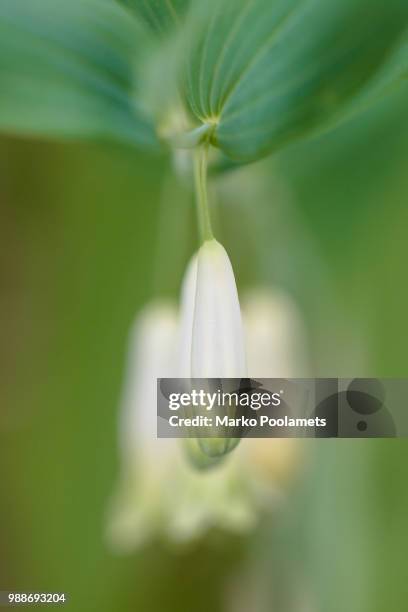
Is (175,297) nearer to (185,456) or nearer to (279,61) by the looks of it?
(185,456)

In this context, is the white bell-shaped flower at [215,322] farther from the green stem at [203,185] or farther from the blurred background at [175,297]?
the blurred background at [175,297]

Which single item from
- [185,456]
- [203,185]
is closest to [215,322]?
[203,185]

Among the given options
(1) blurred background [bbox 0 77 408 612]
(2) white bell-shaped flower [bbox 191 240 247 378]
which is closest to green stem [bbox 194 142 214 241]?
(2) white bell-shaped flower [bbox 191 240 247 378]

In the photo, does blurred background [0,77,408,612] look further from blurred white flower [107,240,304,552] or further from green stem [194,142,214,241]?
green stem [194,142,214,241]

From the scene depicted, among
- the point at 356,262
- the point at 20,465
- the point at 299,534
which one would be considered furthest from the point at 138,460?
the point at 356,262

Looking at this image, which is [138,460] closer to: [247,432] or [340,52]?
[247,432]

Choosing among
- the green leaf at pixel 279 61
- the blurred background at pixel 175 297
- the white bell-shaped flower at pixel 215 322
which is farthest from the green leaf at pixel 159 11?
the blurred background at pixel 175 297
